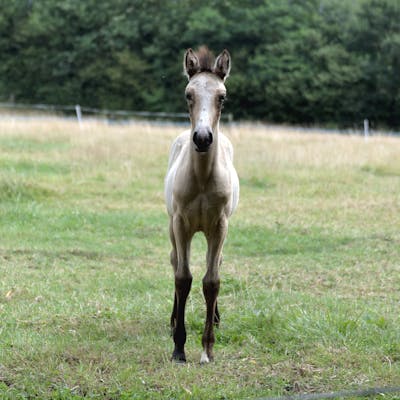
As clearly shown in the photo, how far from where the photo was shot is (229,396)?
455cm

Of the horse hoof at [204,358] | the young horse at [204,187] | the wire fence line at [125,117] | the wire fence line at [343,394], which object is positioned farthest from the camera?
the wire fence line at [125,117]

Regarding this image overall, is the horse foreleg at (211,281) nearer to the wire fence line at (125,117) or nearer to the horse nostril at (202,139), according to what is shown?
the horse nostril at (202,139)

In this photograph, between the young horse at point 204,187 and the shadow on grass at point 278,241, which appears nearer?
the young horse at point 204,187

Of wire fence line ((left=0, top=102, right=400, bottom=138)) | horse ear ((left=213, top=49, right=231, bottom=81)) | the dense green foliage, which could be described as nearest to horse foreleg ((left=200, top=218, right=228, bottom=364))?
horse ear ((left=213, top=49, right=231, bottom=81))

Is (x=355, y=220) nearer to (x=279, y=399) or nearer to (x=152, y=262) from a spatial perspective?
(x=152, y=262)

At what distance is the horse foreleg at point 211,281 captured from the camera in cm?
523

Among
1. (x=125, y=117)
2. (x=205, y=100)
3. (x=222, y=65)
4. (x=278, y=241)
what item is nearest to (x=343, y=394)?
(x=205, y=100)

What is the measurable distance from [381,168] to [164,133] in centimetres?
692

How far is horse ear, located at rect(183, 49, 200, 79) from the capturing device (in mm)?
5000

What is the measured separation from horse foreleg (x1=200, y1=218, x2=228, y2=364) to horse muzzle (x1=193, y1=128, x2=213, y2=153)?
83cm

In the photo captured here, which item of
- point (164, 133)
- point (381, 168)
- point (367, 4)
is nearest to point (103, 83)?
point (367, 4)

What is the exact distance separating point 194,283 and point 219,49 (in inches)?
1477

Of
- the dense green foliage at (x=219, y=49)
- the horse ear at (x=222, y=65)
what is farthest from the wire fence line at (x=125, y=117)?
the horse ear at (x=222, y=65)

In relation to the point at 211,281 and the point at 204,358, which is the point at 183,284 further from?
the point at 204,358
